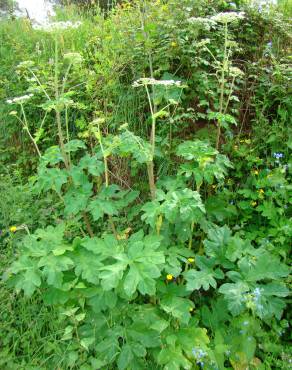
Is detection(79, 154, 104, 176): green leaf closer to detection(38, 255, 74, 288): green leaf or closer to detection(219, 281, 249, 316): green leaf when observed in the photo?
detection(38, 255, 74, 288): green leaf

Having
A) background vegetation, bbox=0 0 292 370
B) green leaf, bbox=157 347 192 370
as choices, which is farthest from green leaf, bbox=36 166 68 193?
green leaf, bbox=157 347 192 370

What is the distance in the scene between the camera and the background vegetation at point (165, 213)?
2066mm

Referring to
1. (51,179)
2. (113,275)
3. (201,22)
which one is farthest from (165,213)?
(201,22)

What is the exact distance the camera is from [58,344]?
228 centimetres

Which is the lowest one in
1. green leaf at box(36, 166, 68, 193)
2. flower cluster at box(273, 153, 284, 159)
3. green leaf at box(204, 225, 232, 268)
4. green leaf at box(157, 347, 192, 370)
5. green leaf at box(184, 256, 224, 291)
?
green leaf at box(157, 347, 192, 370)

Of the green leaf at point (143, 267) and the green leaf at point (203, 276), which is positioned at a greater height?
the green leaf at point (143, 267)

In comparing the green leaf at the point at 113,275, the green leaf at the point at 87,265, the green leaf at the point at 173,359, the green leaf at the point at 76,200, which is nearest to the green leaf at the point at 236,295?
the green leaf at the point at 173,359

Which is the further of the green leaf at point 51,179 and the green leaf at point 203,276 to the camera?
the green leaf at point 51,179

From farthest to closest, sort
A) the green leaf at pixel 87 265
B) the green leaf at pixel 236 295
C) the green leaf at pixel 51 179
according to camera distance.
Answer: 1. the green leaf at pixel 51 179
2. the green leaf at pixel 87 265
3. the green leaf at pixel 236 295

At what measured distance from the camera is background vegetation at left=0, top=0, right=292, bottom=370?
2066 millimetres

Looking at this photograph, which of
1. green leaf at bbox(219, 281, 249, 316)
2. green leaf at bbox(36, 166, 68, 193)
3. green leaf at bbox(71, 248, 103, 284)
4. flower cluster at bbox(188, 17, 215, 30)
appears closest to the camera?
green leaf at bbox(219, 281, 249, 316)

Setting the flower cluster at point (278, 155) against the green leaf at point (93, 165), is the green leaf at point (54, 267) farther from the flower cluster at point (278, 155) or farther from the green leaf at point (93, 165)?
the flower cluster at point (278, 155)

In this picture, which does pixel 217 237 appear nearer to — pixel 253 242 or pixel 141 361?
pixel 253 242

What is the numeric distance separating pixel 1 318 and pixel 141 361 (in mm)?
1067
